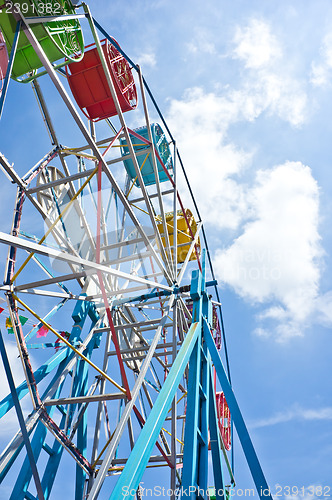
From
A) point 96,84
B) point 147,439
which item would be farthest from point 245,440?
point 96,84

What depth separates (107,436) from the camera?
10164 millimetres

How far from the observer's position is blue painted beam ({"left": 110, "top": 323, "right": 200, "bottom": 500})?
3.98 metres

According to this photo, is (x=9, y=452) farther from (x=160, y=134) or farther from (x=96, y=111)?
(x=160, y=134)

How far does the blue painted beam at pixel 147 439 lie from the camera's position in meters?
3.98

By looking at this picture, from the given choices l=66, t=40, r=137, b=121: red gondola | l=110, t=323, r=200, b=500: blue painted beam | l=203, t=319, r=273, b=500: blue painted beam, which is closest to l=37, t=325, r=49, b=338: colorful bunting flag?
l=110, t=323, r=200, b=500: blue painted beam

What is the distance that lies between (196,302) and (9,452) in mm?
4905

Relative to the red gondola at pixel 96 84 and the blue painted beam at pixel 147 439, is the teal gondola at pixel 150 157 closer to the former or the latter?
the red gondola at pixel 96 84

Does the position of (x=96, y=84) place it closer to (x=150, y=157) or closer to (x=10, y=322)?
(x=150, y=157)

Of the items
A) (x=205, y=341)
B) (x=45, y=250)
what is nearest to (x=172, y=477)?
(x=205, y=341)

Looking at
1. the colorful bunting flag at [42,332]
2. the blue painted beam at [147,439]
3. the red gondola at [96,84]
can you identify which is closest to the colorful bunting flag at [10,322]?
the colorful bunting flag at [42,332]

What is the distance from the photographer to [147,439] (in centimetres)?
482

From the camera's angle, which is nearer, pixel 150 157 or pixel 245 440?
pixel 245 440

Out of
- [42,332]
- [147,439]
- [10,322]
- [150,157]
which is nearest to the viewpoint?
[147,439]

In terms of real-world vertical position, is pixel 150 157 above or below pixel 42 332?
above
